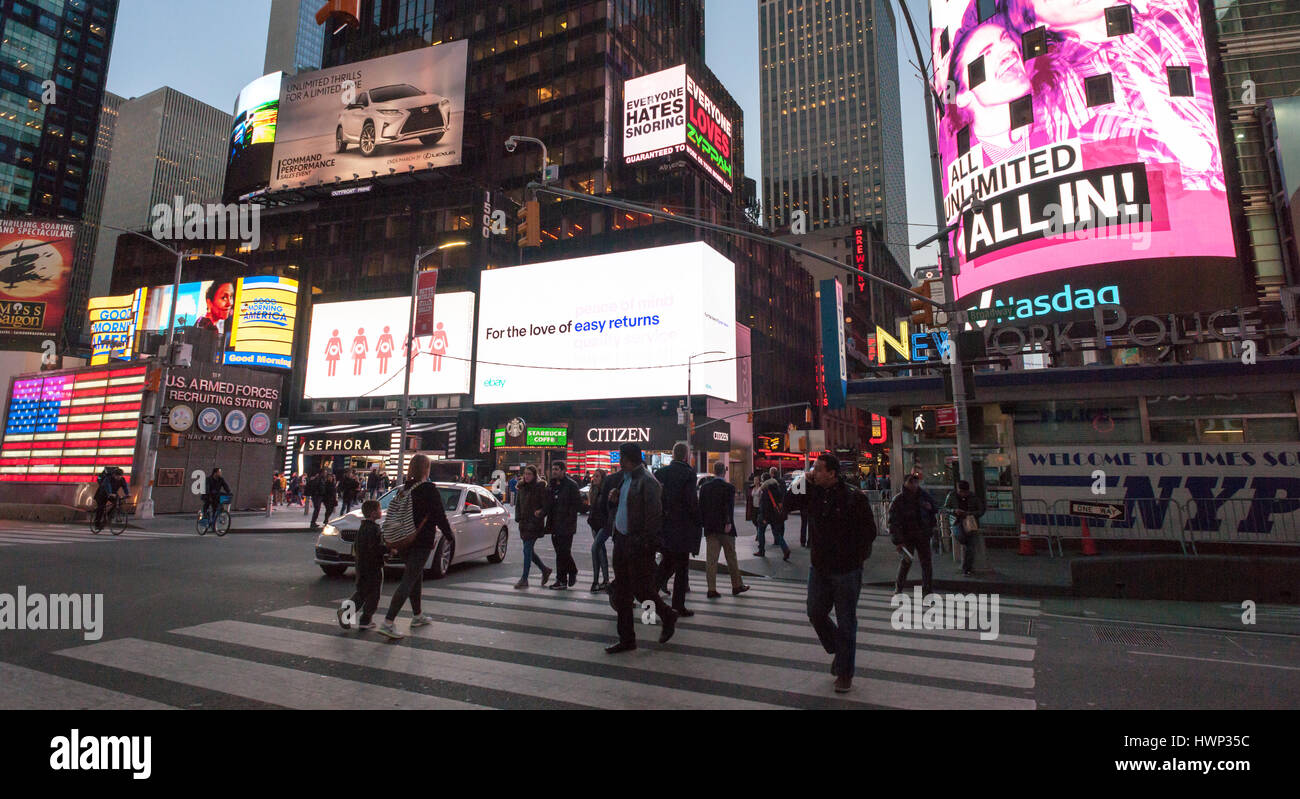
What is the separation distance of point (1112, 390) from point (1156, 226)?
14283 mm

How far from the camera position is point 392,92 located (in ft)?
184

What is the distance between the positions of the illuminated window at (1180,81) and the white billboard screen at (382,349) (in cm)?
4419

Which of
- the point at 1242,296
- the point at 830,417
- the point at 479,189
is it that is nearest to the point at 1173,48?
the point at 1242,296

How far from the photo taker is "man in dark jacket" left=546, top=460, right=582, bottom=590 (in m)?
10.0

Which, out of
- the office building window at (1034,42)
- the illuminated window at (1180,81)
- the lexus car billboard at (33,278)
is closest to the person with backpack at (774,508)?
the illuminated window at (1180,81)

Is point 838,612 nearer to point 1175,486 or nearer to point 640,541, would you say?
point 640,541

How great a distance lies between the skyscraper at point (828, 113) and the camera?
483ft

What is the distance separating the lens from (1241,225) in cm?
2545

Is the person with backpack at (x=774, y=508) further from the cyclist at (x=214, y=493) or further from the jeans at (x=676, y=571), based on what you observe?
the cyclist at (x=214, y=493)

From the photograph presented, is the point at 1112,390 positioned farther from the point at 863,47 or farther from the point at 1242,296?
the point at 863,47

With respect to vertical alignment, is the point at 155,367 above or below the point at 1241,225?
below

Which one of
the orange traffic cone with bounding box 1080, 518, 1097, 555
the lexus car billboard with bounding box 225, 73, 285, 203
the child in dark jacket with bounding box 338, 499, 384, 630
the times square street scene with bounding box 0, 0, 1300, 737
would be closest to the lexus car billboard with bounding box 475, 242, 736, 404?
the times square street scene with bounding box 0, 0, 1300, 737

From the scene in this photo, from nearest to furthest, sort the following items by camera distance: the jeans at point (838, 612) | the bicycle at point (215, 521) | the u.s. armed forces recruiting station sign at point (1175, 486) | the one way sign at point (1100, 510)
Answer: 1. the jeans at point (838, 612)
2. the u.s. armed forces recruiting station sign at point (1175, 486)
3. the one way sign at point (1100, 510)
4. the bicycle at point (215, 521)

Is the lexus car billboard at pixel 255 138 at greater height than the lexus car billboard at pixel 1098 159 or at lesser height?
greater
